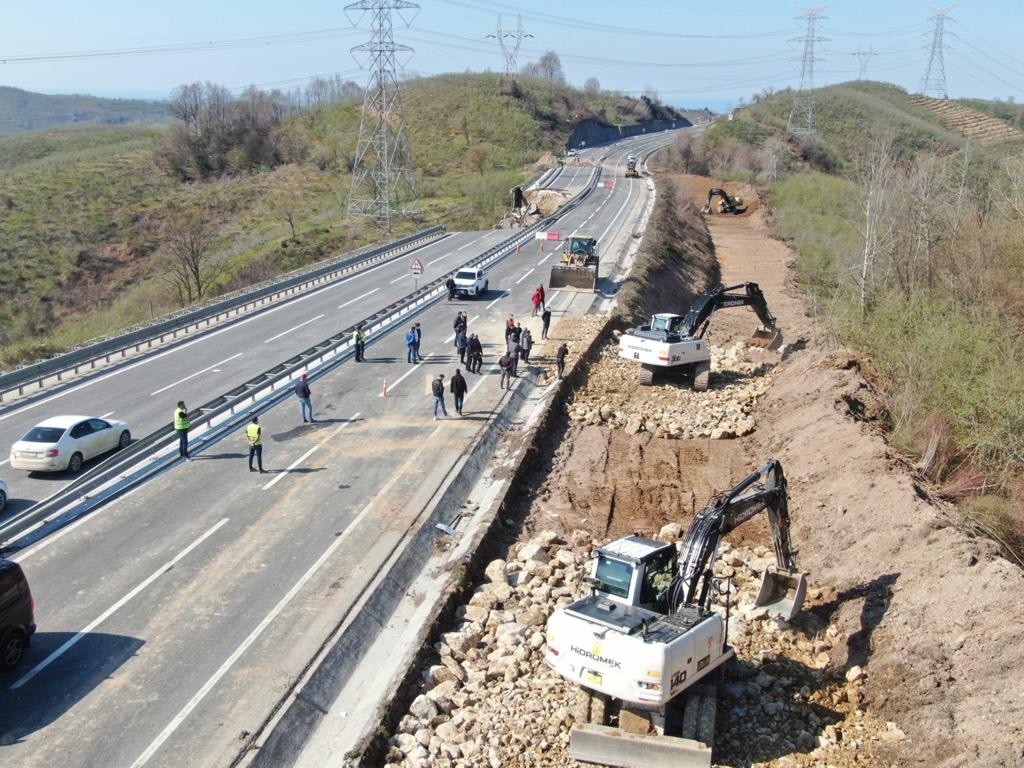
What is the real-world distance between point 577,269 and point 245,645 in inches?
1158

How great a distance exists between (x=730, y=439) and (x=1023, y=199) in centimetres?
1386

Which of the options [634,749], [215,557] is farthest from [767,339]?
[634,749]

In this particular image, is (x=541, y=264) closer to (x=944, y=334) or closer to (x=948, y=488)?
(x=944, y=334)

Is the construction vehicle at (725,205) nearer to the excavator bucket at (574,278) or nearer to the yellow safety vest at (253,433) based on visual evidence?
the excavator bucket at (574,278)

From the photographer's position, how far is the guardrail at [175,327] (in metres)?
27.5

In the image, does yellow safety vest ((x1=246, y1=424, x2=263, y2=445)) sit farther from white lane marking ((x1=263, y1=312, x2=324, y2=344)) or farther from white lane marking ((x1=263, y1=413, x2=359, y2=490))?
white lane marking ((x1=263, y1=312, x2=324, y2=344))

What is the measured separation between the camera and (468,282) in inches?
1592

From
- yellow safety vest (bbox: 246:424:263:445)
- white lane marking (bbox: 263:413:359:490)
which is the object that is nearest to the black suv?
white lane marking (bbox: 263:413:359:490)

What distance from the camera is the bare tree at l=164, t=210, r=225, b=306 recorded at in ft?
204

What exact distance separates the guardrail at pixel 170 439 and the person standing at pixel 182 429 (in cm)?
21

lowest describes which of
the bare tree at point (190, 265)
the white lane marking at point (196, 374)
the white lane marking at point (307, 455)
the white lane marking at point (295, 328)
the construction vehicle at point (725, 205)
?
the bare tree at point (190, 265)

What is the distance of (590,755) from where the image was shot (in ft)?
38.7

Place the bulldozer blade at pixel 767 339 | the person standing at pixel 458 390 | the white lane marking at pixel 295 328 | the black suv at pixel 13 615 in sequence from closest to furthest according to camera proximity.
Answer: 1. the black suv at pixel 13 615
2. the person standing at pixel 458 390
3. the white lane marking at pixel 295 328
4. the bulldozer blade at pixel 767 339

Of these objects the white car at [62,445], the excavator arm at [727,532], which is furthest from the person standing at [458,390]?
the excavator arm at [727,532]
